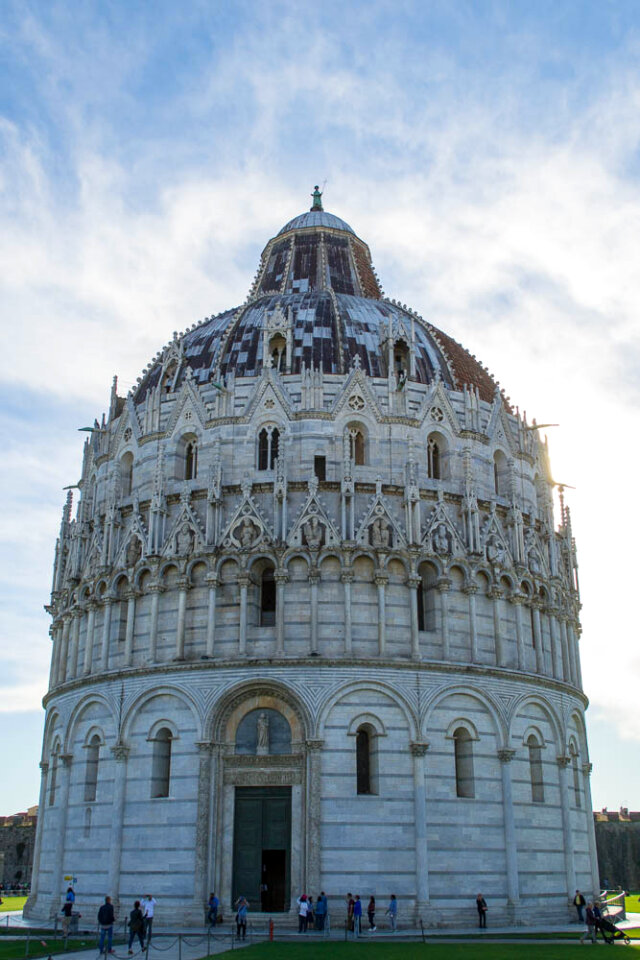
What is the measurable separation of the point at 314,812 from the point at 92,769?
33.9ft

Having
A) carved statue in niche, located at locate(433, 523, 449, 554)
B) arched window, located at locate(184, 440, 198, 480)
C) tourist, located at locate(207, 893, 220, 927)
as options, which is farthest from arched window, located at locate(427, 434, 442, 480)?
tourist, located at locate(207, 893, 220, 927)

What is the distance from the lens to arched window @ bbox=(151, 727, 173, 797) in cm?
3747

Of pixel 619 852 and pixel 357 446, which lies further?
pixel 619 852

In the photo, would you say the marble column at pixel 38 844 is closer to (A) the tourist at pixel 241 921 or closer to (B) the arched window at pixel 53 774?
(B) the arched window at pixel 53 774

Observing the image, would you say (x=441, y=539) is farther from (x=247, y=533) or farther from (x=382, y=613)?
(x=247, y=533)

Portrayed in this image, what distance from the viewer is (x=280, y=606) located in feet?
124

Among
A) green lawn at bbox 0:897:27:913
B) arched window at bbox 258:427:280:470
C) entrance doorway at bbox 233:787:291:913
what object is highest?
arched window at bbox 258:427:280:470

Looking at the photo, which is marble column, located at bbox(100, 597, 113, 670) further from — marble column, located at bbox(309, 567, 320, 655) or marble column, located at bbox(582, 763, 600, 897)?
marble column, located at bbox(582, 763, 600, 897)

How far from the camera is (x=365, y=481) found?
134ft

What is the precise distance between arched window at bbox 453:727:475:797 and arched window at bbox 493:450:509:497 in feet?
38.4

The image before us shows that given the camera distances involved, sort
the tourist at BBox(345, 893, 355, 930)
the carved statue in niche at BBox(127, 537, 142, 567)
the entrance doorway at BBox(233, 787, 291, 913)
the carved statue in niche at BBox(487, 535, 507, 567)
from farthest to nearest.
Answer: the carved statue in niche at BBox(127, 537, 142, 567), the carved statue in niche at BBox(487, 535, 507, 567), the entrance doorway at BBox(233, 787, 291, 913), the tourist at BBox(345, 893, 355, 930)

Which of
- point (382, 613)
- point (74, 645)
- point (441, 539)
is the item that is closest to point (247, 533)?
point (382, 613)

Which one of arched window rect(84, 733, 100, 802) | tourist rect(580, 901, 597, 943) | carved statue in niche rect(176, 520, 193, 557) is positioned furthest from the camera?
carved statue in niche rect(176, 520, 193, 557)

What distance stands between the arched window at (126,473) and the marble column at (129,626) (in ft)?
18.9
